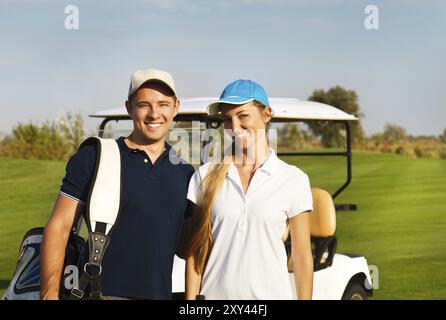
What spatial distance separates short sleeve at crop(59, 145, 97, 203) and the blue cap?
1.64 ft

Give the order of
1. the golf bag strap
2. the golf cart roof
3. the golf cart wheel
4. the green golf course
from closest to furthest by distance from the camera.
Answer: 1. the golf bag strap
2. the golf cart roof
3. the golf cart wheel
4. the green golf course

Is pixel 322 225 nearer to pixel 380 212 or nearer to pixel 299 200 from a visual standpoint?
pixel 299 200

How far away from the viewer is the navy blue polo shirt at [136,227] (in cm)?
291

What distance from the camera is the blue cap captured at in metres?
2.96

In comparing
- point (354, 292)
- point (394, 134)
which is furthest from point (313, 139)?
point (354, 292)

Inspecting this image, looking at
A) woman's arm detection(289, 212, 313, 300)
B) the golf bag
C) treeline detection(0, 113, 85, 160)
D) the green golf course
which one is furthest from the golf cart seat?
treeline detection(0, 113, 85, 160)

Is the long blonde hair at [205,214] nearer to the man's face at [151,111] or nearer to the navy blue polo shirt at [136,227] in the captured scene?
the navy blue polo shirt at [136,227]

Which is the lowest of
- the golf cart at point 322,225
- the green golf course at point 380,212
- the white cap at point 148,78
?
the green golf course at point 380,212

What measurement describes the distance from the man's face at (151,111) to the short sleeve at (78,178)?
0.23m

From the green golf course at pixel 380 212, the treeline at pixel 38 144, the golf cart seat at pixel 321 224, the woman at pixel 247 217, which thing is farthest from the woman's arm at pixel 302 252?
the treeline at pixel 38 144

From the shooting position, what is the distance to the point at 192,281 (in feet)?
9.81

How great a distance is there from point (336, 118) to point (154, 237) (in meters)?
3.07

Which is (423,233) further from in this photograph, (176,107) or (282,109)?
(176,107)

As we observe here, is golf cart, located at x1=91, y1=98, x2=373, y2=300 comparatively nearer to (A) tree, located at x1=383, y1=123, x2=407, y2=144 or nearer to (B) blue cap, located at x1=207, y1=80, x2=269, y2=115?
(B) blue cap, located at x1=207, y1=80, x2=269, y2=115
